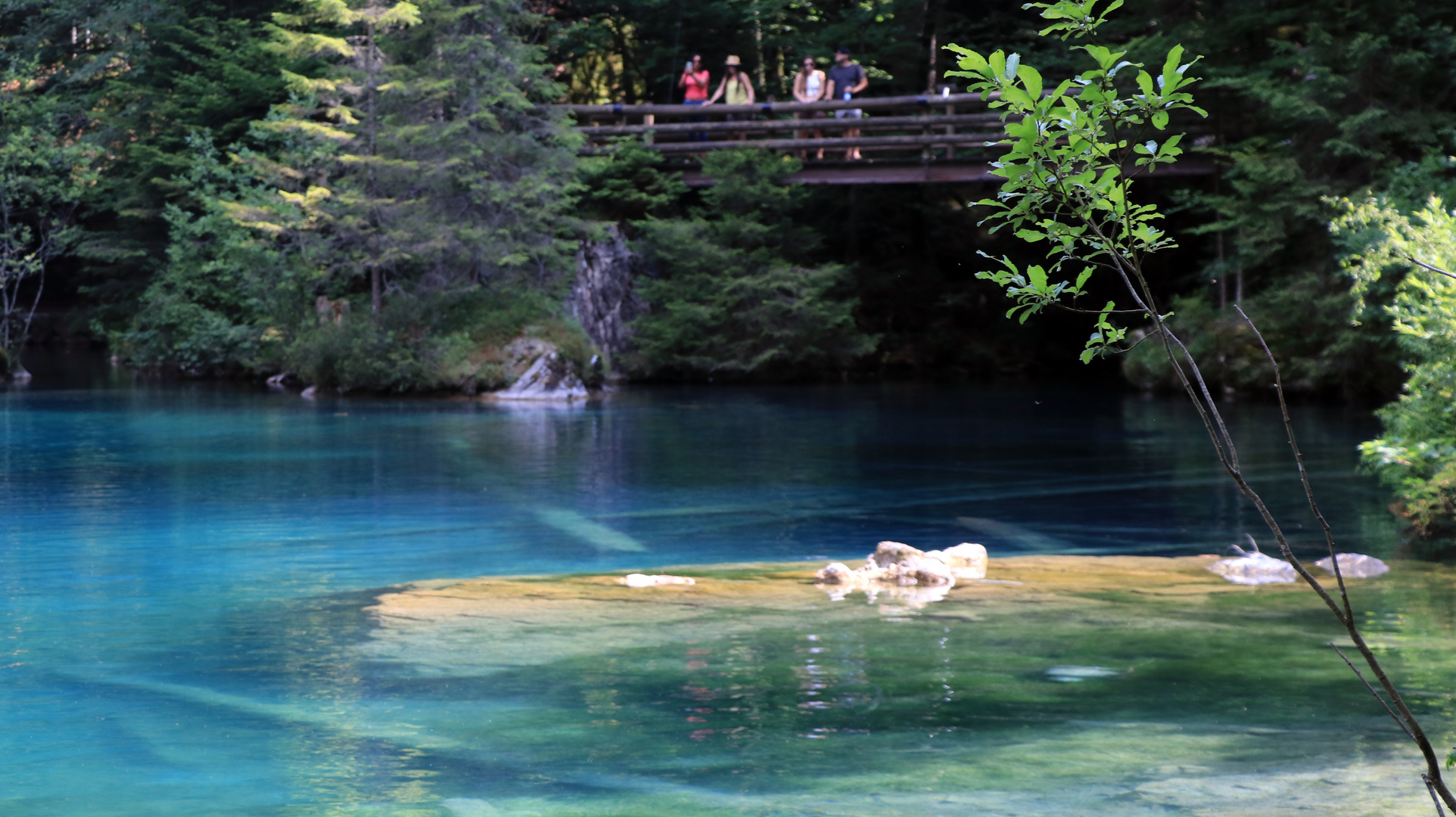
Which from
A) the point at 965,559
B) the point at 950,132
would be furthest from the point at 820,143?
the point at 965,559

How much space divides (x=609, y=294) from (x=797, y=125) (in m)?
5.07

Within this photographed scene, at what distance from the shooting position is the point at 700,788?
187 inches

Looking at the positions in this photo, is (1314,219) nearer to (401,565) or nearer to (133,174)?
A: (401,565)

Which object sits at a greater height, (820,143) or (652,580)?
(820,143)

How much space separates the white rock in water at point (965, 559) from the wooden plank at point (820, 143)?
15.3 m

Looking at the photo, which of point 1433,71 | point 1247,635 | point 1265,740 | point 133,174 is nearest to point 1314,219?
point 1433,71

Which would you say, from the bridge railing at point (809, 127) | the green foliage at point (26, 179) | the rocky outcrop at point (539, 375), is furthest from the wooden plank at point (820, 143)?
the green foliage at point (26, 179)

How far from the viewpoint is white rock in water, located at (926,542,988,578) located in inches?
336

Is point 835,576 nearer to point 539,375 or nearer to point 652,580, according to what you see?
point 652,580

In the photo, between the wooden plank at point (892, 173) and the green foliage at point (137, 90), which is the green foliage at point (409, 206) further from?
the wooden plank at point (892, 173)

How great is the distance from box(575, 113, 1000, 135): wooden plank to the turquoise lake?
1160 centimetres

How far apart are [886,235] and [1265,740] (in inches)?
1056

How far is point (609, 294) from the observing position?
27516mm

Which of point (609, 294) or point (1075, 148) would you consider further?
point (609, 294)
